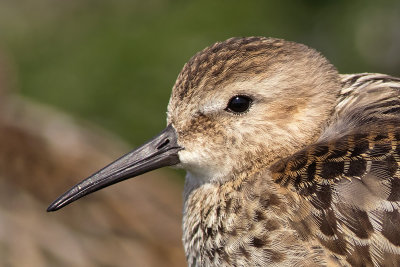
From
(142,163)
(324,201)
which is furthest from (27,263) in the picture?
(324,201)

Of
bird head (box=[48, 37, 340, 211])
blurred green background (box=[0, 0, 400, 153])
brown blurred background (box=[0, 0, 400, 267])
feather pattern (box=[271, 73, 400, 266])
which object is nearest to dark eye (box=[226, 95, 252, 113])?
bird head (box=[48, 37, 340, 211])

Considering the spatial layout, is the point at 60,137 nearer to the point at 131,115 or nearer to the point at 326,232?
the point at 131,115

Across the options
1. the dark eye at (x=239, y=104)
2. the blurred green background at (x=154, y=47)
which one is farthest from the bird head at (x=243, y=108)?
the blurred green background at (x=154, y=47)

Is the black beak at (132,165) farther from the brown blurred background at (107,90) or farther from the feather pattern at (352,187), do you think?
the brown blurred background at (107,90)

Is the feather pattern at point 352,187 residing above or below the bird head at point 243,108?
below

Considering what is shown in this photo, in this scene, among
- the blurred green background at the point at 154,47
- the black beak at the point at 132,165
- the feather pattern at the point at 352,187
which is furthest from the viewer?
the blurred green background at the point at 154,47

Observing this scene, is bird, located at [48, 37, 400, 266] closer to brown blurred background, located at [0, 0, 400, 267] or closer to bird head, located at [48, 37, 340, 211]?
bird head, located at [48, 37, 340, 211]
